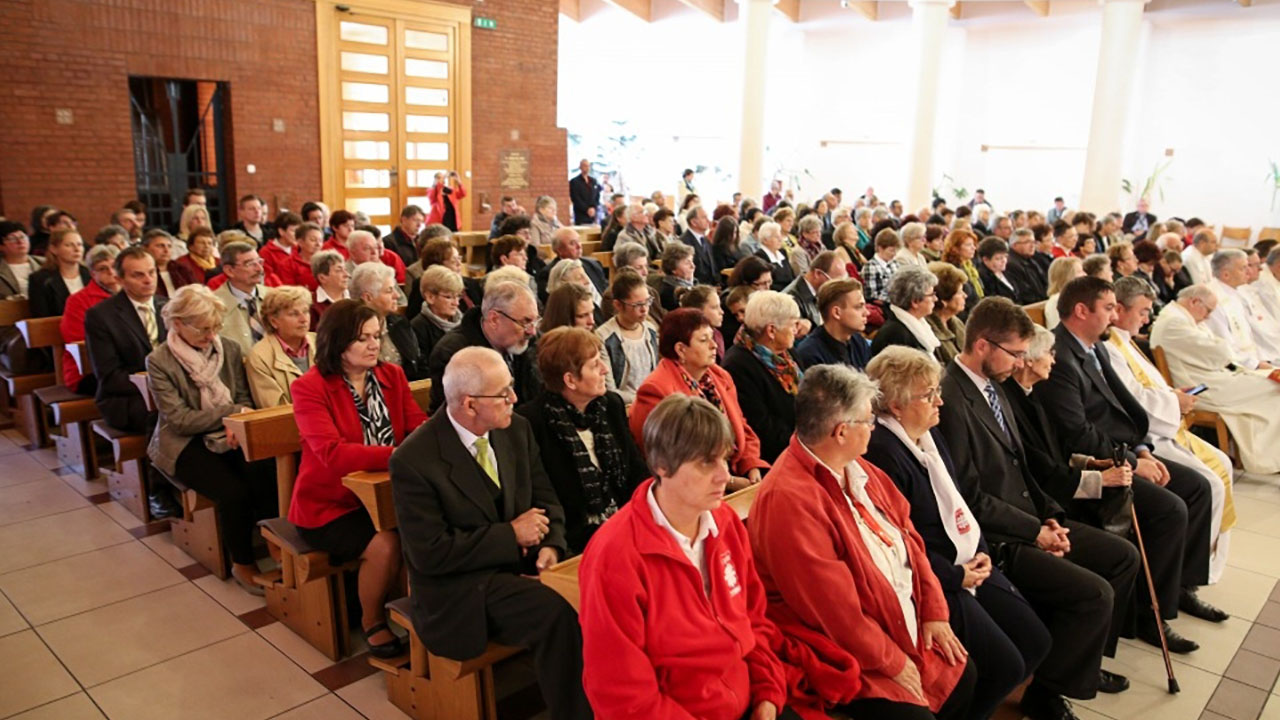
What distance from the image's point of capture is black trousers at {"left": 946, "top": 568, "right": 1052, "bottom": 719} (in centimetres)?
278

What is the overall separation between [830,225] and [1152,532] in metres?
8.76

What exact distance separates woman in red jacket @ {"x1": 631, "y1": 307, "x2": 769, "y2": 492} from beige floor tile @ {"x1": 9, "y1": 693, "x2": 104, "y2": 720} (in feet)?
6.60

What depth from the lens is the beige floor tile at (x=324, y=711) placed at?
116 inches

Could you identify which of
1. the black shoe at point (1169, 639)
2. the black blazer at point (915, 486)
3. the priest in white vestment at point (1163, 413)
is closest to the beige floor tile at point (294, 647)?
the black blazer at point (915, 486)

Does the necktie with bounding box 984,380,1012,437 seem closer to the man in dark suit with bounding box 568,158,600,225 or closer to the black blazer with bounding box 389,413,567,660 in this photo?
the black blazer with bounding box 389,413,567,660

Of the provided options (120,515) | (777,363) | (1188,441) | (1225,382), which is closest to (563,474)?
(777,363)

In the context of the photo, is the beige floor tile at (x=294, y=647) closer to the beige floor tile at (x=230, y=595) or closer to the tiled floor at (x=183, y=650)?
the tiled floor at (x=183, y=650)

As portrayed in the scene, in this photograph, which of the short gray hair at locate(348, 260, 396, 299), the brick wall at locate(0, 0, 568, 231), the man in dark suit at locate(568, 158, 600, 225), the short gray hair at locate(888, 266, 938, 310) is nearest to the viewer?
the short gray hair at locate(348, 260, 396, 299)

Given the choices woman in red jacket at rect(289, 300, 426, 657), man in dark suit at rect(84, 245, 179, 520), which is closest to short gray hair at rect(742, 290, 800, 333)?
woman in red jacket at rect(289, 300, 426, 657)

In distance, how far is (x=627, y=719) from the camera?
2043 mm

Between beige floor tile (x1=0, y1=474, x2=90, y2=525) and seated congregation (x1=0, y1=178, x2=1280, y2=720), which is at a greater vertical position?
seated congregation (x1=0, y1=178, x2=1280, y2=720)


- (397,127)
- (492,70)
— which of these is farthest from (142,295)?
(492,70)

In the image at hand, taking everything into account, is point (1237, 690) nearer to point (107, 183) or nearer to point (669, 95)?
point (107, 183)

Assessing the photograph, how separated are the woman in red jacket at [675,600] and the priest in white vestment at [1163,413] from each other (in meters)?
2.91
